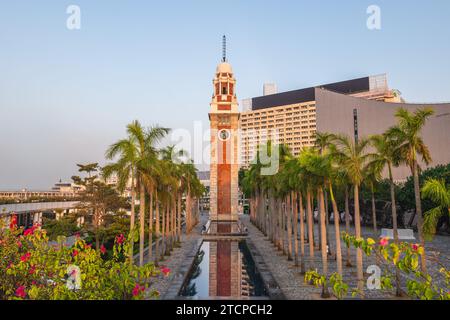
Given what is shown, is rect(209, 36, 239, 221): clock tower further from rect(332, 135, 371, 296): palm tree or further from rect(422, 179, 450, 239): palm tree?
rect(422, 179, 450, 239): palm tree

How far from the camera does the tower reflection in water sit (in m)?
15.4

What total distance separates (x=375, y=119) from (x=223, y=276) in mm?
60072

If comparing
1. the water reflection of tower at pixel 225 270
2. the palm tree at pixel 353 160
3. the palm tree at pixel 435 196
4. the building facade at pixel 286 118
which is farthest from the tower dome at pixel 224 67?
the building facade at pixel 286 118

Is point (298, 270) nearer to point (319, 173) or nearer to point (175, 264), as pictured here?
point (319, 173)

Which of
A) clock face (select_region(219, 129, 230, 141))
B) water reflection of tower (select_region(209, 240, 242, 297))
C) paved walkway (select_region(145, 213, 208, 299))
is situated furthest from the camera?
clock face (select_region(219, 129, 230, 141))

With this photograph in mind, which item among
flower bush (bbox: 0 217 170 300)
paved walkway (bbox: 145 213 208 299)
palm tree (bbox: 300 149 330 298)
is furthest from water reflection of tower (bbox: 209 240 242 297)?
flower bush (bbox: 0 217 170 300)

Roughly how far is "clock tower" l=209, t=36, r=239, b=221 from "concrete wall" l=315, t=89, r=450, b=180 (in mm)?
21901

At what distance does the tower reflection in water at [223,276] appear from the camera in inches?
607

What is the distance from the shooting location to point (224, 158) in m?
59.8

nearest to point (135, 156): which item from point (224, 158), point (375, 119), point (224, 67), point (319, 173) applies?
point (319, 173)

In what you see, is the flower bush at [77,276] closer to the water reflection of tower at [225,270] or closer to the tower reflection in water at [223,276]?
the tower reflection in water at [223,276]

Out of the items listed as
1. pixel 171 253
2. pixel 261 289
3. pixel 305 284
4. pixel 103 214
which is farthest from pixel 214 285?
pixel 103 214

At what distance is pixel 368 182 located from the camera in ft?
63.6

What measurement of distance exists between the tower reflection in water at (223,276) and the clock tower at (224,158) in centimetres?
2886
